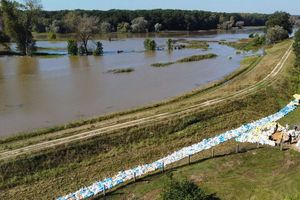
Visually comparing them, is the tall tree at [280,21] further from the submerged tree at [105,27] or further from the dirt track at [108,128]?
the dirt track at [108,128]

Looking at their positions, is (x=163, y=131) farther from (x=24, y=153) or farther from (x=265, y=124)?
(x=24, y=153)

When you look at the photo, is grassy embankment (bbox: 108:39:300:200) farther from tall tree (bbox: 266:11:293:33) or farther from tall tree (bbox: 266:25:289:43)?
tall tree (bbox: 266:11:293:33)

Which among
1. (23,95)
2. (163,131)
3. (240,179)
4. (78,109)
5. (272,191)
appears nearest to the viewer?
(272,191)

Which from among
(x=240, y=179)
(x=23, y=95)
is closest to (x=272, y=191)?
(x=240, y=179)

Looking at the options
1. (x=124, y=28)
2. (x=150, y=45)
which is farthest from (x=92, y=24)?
(x=124, y=28)

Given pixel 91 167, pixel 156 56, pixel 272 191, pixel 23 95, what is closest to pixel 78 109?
pixel 23 95

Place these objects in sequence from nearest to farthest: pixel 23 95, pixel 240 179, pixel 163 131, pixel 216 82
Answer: pixel 240 179
pixel 163 131
pixel 23 95
pixel 216 82

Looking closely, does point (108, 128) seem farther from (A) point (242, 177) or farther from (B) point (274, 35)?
(B) point (274, 35)

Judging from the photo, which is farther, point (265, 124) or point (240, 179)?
point (265, 124)
